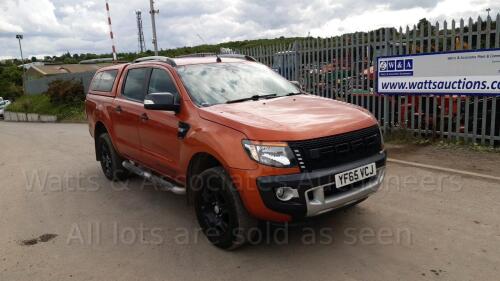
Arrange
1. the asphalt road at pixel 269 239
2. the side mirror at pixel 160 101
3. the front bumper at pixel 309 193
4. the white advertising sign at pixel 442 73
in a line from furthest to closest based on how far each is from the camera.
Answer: the white advertising sign at pixel 442 73 < the side mirror at pixel 160 101 < the asphalt road at pixel 269 239 < the front bumper at pixel 309 193

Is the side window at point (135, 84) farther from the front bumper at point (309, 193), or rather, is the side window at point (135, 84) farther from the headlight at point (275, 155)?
the front bumper at point (309, 193)

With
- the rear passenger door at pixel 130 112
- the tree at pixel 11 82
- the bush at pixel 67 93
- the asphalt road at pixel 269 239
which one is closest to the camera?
the asphalt road at pixel 269 239

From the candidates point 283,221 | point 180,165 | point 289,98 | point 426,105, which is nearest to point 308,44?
point 426,105

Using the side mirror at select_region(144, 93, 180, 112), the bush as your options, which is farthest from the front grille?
the bush

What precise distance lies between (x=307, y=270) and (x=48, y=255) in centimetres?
249

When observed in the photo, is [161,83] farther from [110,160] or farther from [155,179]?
[110,160]

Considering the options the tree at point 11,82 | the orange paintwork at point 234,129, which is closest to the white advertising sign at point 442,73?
the orange paintwork at point 234,129

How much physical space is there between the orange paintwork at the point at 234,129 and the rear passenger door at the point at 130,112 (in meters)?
0.02

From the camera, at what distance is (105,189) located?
633 cm

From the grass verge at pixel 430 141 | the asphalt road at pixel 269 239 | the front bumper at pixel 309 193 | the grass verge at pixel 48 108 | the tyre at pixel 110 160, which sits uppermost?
the front bumper at pixel 309 193

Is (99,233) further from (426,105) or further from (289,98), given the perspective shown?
(426,105)

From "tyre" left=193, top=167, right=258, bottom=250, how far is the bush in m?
23.1

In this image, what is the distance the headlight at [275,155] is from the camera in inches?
136

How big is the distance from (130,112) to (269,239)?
2500 millimetres
